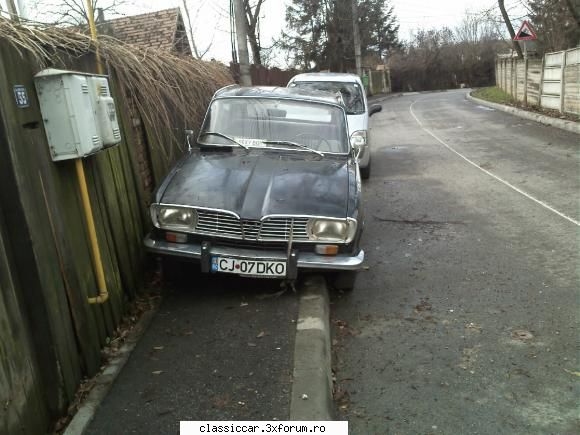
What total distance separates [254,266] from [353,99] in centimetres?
701

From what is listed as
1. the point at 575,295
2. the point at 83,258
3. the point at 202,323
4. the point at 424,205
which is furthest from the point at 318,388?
the point at 424,205

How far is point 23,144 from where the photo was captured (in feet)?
9.48

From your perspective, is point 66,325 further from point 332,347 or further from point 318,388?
point 332,347

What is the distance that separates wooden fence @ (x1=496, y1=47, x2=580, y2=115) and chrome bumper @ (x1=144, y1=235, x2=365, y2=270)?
1433 centimetres

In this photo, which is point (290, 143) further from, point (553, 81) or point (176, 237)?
point (553, 81)

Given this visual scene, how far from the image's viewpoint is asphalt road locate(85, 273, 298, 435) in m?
3.05

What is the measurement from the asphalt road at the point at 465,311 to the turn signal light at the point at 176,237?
1444mm

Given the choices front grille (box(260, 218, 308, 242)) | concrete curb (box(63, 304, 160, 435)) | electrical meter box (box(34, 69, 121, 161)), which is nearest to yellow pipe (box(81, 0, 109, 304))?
electrical meter box (box(34, 69, 121, 161))

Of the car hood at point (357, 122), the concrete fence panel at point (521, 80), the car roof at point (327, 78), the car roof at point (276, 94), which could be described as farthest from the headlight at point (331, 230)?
the concrete fence panel at point (521, 80)

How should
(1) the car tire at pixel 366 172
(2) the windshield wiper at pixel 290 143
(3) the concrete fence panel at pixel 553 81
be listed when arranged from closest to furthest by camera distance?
(2) the windshield wiper at pixel 290 143 → (1) the car tire at pixel 366 172 → (3) the concrete fence panel at pixel 553 81

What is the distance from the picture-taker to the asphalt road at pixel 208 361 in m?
3.05

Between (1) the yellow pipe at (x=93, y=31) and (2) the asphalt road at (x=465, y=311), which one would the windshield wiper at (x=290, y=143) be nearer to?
(2) the asphalt road at (x=465, y=311)

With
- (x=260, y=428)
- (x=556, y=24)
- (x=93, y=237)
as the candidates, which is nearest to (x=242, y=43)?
(x=93, y=237)

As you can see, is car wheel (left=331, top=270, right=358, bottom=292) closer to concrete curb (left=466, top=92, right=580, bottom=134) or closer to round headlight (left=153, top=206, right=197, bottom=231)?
round headlight (left=153, top=206, right=197, bottom=231)
